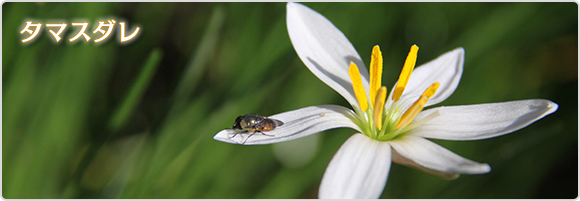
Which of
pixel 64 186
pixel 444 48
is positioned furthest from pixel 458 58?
pixel 64 186

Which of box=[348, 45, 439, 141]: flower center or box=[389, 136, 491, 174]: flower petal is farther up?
box=[348, 45, 439, 141]: flower center

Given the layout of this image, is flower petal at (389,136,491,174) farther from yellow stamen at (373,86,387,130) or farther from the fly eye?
the fly eye

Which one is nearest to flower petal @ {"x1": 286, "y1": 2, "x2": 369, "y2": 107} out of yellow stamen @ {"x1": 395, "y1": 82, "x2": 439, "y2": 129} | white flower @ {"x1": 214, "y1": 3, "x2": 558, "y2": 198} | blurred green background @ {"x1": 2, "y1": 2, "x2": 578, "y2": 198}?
white flower @ {"x1": 214, "y1": 3, "x2": 558, "y2": 198}

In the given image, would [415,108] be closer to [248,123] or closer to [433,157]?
[433,157]

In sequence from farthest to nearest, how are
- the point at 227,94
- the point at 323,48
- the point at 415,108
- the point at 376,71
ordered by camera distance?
1. the point at 227,94
2. the point at 323,48
3. the point at 376,71
4. the point at 415,108

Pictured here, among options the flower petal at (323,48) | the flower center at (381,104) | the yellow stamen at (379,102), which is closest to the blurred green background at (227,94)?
the flower petal at (323,48)

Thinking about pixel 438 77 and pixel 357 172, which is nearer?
pixel 357 172

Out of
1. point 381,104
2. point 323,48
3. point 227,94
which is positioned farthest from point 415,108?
point 227,94
